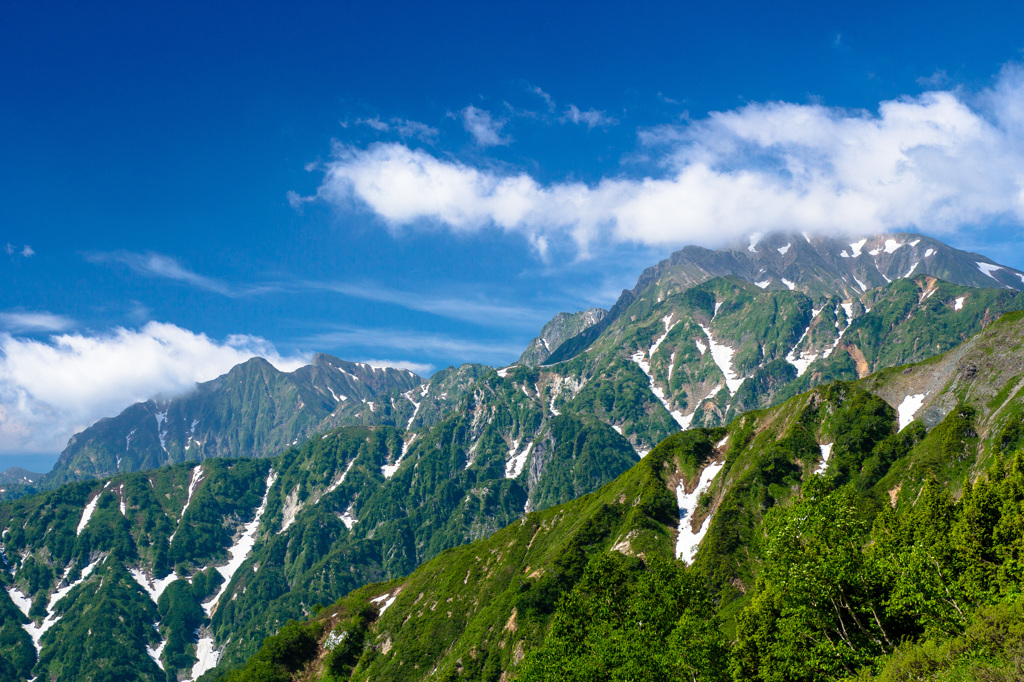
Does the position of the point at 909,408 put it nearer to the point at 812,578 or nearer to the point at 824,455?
the point at 824,455

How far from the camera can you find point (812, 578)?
45656 millimetres

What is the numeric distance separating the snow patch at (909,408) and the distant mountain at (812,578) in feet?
2.12

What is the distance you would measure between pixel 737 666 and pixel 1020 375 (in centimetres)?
14846

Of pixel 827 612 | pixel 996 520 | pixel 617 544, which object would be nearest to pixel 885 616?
pixel 827 612

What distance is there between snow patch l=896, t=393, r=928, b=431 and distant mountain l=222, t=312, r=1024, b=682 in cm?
65

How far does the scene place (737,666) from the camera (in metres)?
57.6

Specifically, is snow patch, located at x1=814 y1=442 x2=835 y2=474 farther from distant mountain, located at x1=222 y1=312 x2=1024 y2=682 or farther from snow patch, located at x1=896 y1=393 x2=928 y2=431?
snow patch, located at x1=896 y1=393 x2=928 y2=431

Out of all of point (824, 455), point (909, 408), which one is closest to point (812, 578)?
point (824, 455)

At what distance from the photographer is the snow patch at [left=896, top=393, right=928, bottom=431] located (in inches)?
7451

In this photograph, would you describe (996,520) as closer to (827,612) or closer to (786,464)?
(827,612)

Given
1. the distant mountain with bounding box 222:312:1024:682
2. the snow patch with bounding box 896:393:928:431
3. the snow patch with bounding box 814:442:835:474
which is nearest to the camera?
the distant mountain with bounding box 222:312:1024:682

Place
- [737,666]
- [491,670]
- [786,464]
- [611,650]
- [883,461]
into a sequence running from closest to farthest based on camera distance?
[737,666] < [611,650] < [491,670] < [883,461] < [786,464]

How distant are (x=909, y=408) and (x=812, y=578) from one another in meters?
180

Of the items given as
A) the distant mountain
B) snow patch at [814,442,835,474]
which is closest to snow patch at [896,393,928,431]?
the distant mountain
